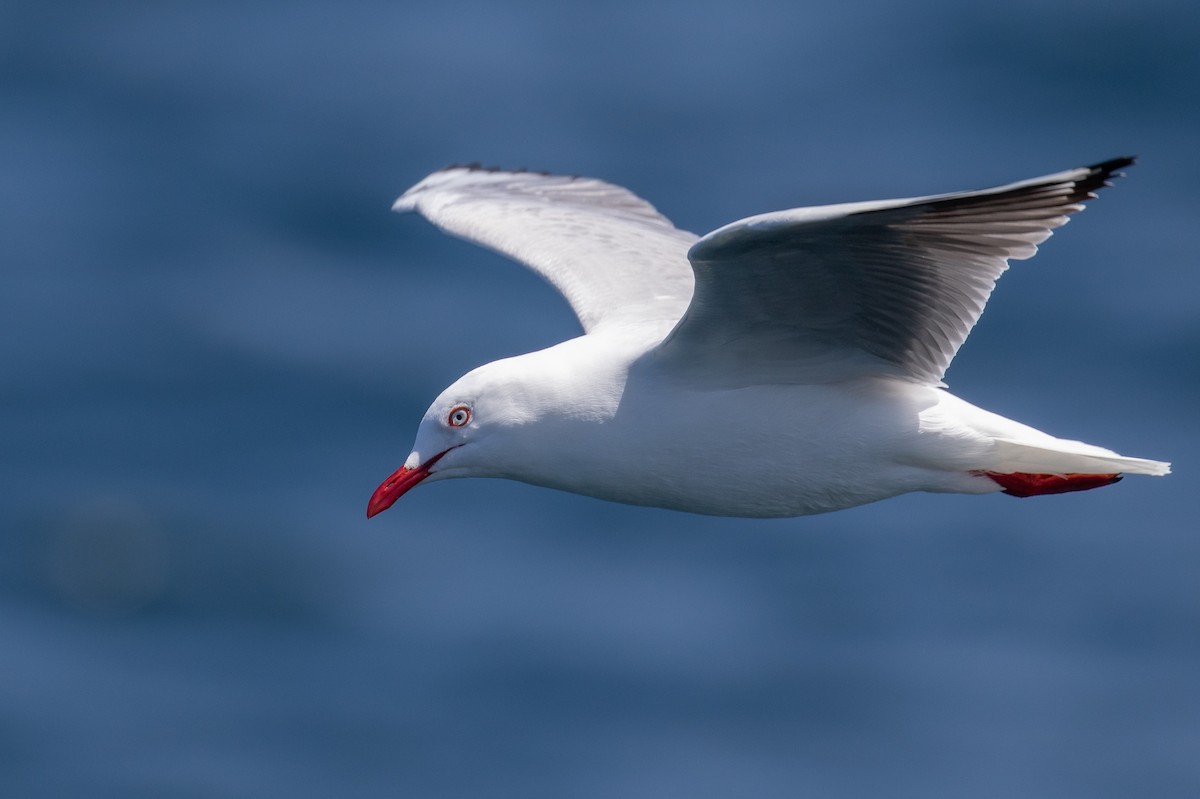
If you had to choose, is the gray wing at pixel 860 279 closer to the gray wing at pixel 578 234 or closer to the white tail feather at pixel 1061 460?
the white tail feather at pixel 1061 460

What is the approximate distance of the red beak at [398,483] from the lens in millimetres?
7805

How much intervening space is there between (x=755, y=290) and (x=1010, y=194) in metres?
1.04

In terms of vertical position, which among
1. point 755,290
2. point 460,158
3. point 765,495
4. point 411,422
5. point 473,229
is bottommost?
point 765,495

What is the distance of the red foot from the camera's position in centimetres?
800

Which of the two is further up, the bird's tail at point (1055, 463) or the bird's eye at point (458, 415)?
the bird's eye at point (458, 415)

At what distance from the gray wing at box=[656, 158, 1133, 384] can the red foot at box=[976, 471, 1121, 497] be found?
2.23 ft

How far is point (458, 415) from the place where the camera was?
7.70m

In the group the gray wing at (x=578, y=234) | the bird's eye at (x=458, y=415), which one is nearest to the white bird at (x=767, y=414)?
the bird's eye at (x=458, y=415)

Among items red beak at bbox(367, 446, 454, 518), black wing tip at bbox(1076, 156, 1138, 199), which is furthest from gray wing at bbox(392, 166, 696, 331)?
black wing tip at bbox(1076, 156, 1138, 199)

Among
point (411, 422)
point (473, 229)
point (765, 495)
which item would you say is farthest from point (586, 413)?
point (411, 422)

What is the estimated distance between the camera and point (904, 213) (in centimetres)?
648

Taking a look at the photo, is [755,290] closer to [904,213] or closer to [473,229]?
[904,213]

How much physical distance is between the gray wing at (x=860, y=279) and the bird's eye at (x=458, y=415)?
34.3 inches

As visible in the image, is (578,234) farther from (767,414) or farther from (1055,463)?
(1055,463)
